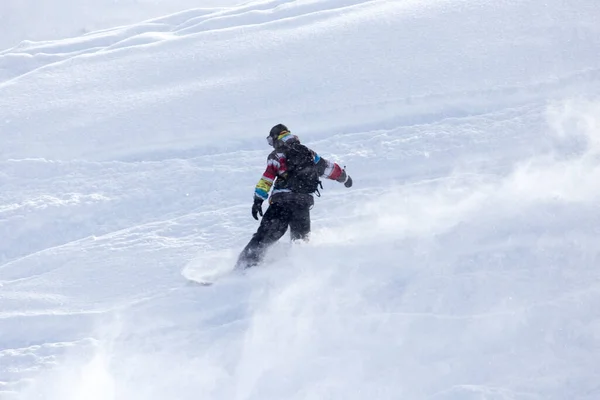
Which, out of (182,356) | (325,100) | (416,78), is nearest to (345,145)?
(325,100)

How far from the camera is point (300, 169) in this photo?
7398 mm

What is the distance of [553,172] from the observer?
8945mm

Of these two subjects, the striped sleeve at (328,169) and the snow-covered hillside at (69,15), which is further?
the snow-covered hillside at (69,15)

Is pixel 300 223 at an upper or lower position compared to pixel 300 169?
lower

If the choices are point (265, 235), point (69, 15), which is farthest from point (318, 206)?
point (69, 15)

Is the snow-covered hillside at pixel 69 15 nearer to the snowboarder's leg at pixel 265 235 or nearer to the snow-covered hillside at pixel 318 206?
the snow-covered hillside at pixel 318 206

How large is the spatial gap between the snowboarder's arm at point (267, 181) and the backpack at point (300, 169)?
6.0 inches

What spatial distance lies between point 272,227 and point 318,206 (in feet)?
6.18

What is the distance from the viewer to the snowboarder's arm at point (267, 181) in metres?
7.09

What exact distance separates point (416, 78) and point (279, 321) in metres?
6.74

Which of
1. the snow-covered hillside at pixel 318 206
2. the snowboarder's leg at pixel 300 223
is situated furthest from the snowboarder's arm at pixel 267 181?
the snow-covered hillside at pixel 318 206

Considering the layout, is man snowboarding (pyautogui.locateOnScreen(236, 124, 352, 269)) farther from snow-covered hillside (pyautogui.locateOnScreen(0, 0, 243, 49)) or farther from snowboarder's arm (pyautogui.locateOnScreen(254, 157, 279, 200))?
snow-covered hillside (pyautogui.locateOnScreen(0, 0, 243, 49))

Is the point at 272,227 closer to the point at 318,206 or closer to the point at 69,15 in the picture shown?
the point at 318,206

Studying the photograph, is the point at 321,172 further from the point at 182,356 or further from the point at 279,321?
the point at 182,356
